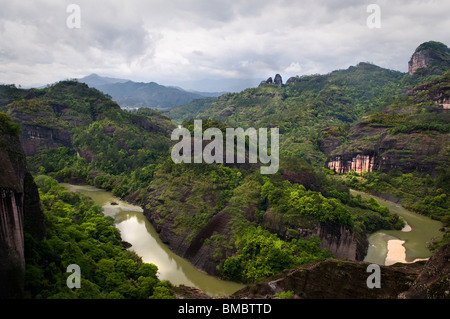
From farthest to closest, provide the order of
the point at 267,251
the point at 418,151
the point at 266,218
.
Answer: the point at 418,151 → the point at 266,218 → the point at 267,251

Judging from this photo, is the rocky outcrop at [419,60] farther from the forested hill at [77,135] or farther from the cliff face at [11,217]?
the cliff face at [11,217]

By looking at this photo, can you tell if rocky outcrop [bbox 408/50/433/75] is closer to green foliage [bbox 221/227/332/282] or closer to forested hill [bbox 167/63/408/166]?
forested hill [bbox 167/63/408/166]

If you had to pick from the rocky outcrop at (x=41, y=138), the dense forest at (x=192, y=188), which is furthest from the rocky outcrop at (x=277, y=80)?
the rocky outcrop at (x=41, y=138)

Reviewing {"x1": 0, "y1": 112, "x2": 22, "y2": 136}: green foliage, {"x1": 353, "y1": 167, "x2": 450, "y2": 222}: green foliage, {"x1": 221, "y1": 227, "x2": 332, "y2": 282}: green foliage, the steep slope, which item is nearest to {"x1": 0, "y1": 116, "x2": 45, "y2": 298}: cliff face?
{"x1": 0, "y1": 112, "x2": 22, "y2": 136}: green foliage

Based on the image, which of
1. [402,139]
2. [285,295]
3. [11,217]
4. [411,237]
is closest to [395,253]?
[411,237]

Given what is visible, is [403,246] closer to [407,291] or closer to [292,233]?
[292,233]
